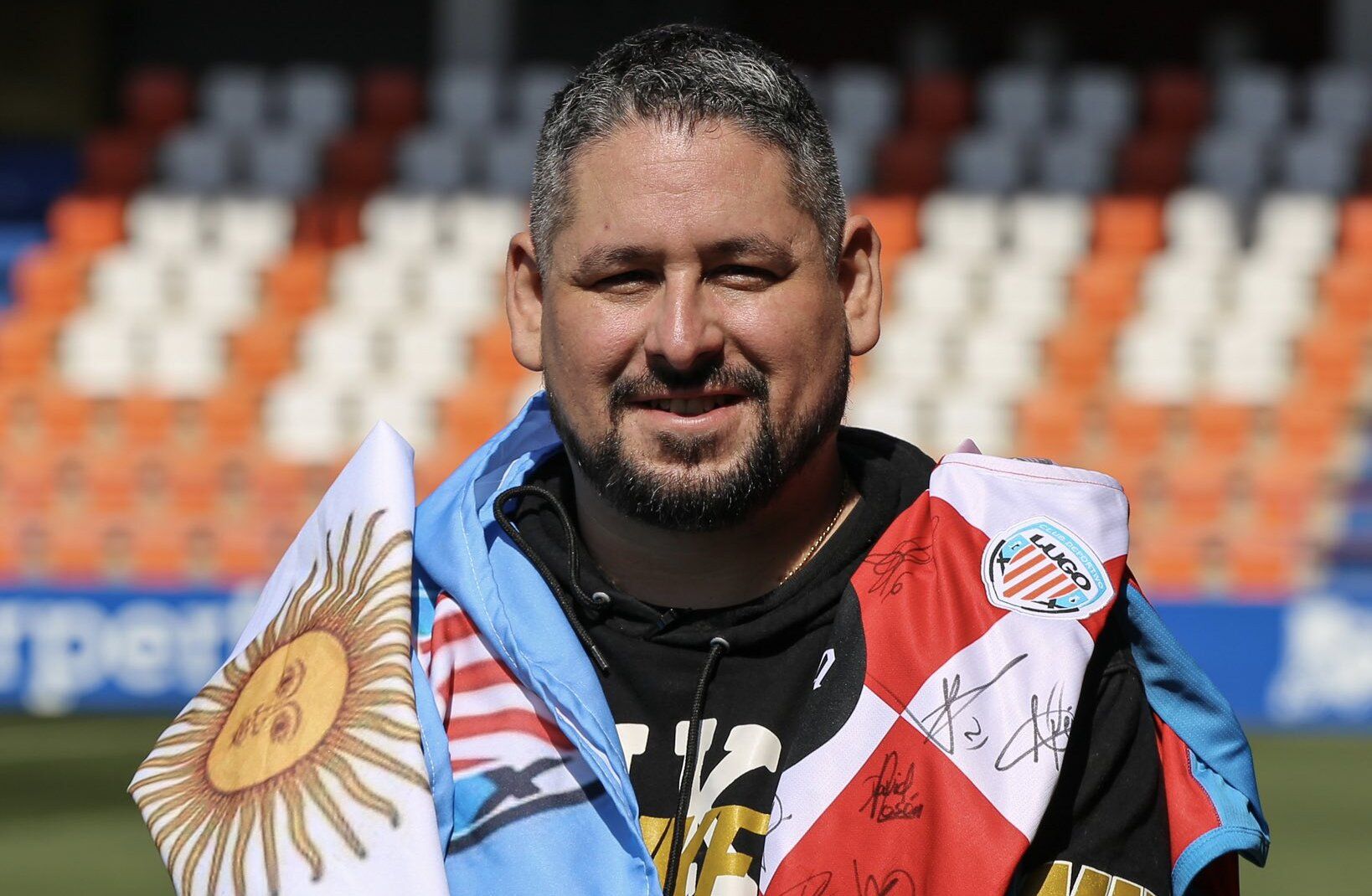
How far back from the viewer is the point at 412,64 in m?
11.0

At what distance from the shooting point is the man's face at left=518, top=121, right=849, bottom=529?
1.47m

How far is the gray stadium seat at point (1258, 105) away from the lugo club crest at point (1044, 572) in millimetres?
8186

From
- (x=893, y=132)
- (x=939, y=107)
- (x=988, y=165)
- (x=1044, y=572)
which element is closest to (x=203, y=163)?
(x=893, y=132)

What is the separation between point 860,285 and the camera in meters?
1.63

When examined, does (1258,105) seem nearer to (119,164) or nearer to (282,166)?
(282,166)

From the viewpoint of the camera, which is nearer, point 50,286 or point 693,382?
point 693,382

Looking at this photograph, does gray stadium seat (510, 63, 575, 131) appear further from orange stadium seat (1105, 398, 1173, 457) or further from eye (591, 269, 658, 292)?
eye (591, 269, 658, 292)

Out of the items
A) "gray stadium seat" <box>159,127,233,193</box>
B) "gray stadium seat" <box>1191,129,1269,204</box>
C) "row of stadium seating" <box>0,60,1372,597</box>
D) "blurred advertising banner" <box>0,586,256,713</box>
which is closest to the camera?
"blurred advertising banner" <box>0,586,256,713</box>

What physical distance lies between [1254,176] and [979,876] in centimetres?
814

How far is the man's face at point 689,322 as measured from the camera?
147 cm
